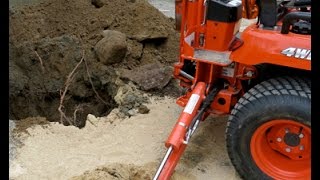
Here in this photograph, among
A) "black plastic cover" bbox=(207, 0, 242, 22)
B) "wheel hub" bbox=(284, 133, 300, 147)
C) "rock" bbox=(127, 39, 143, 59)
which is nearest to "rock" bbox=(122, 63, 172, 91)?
"rock" bbox=(127, 39, 143, 59)

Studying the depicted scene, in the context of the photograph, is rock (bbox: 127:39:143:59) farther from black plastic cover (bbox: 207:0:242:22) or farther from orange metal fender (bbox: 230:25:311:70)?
orange metal fender (bbox: 230:25:311:70)

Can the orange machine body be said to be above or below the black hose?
below

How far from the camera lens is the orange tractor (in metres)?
3.11

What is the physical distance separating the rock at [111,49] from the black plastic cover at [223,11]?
1.69m

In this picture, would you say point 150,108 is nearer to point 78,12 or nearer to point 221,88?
point 221,88

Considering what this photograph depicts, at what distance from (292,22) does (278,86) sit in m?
0.42

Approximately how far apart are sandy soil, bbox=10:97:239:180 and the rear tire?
300 mm

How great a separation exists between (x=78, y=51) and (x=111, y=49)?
350 mm

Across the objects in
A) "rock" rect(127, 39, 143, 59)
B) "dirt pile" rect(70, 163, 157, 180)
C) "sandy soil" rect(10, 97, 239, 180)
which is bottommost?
"sandy soil" rect(10, 97, 239, 180)

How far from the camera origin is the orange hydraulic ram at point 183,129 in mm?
Answer: 3096

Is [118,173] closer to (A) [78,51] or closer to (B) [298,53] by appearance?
(B) [298,53]

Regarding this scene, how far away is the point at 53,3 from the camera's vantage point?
5547mm

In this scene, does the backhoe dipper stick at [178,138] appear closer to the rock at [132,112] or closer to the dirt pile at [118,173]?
the dirt pile at [118,173]
